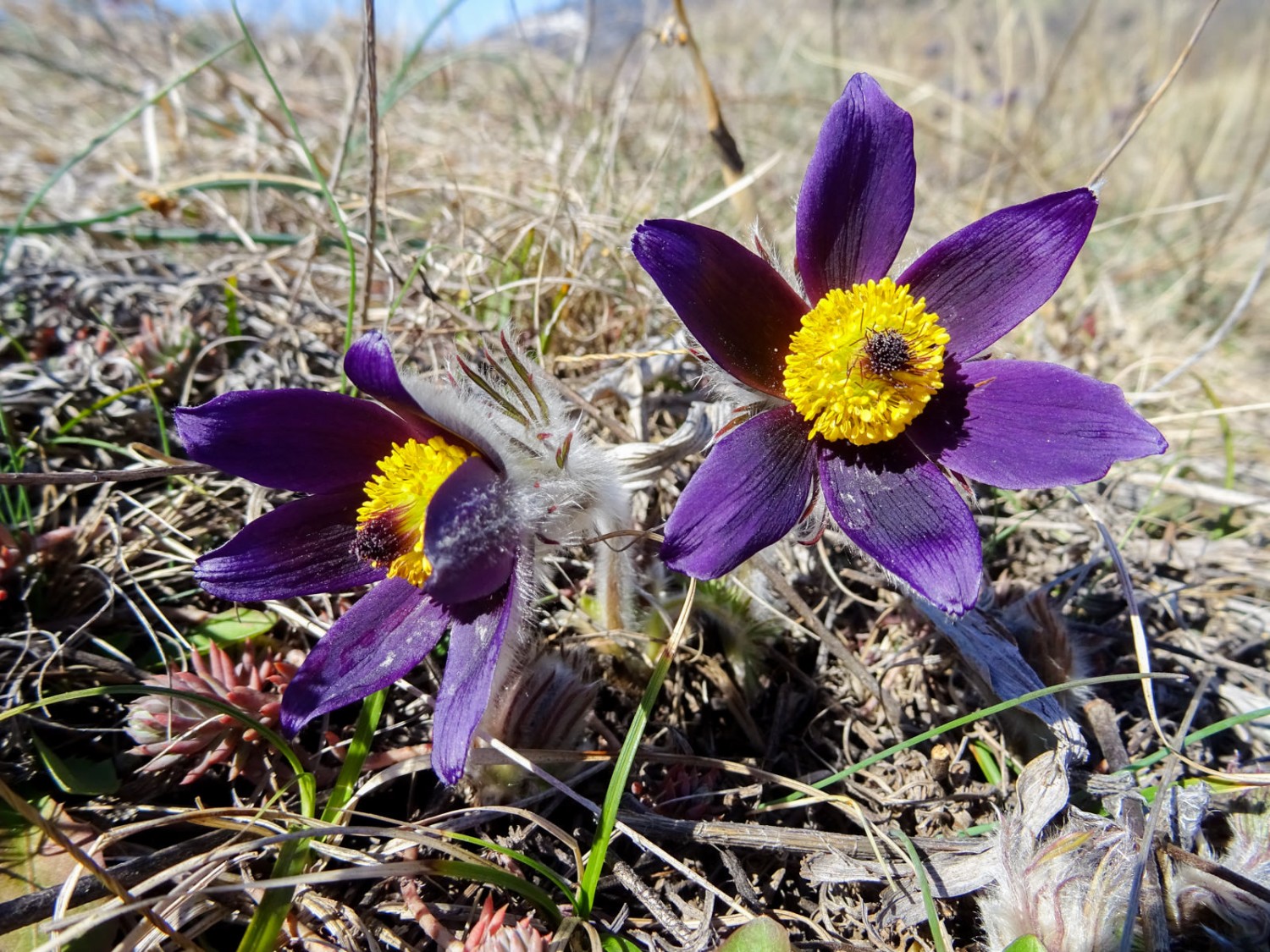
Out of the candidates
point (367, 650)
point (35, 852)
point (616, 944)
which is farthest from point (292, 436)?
point (616, 944)

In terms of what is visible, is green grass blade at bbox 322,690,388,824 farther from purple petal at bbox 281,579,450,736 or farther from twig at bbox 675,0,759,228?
twig at bbox 675,0,759,228

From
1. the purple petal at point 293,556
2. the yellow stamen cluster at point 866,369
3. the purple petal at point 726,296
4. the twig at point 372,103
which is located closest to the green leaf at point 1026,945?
the yellow stamen cluster at point 866,369

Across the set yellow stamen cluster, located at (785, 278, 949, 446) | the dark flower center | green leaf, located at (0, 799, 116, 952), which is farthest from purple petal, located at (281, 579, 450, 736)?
the dark flower center

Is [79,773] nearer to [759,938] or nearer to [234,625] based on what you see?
[234,625]

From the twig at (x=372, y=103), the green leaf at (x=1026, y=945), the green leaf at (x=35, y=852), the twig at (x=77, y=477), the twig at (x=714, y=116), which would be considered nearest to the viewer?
the green leaf at (x=1026, y=945)

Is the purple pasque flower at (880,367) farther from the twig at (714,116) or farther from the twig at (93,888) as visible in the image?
the twig at (93,888)

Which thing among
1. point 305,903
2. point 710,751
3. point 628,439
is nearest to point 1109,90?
point 628,439
